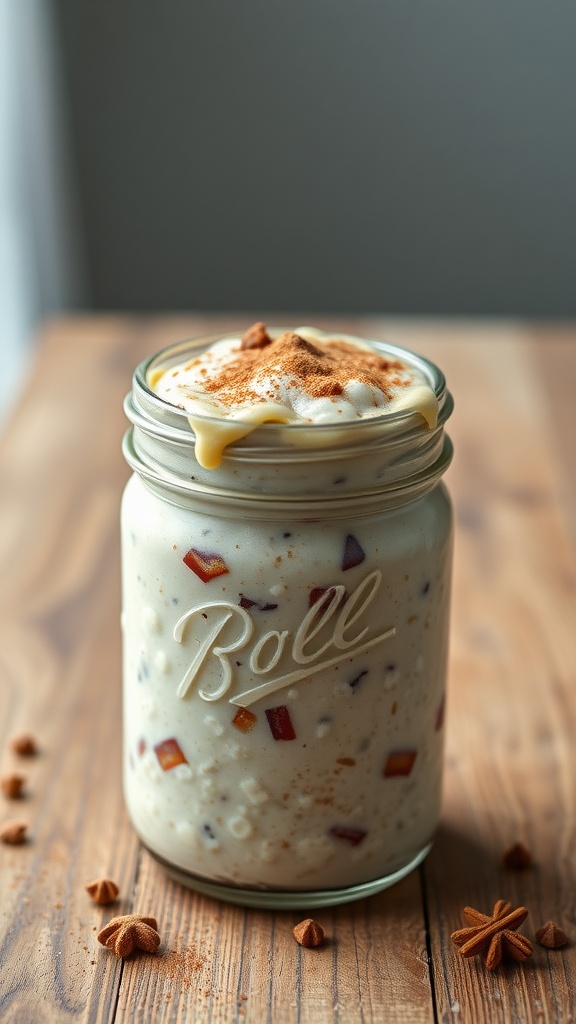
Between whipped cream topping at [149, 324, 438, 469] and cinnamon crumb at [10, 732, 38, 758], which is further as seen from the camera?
cinnamon crumb at [10, 732, 38, 758]

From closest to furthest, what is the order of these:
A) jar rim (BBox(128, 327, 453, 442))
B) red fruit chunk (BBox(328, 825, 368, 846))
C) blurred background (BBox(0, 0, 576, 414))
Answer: jar rim (BBox(128, 327, 453, 442)), red fruit chunk (BBox(328, 825, 368, 846)), blurred background (BBox(0, 0, 576, 414))

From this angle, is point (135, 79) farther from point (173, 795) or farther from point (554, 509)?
point (173, 795)

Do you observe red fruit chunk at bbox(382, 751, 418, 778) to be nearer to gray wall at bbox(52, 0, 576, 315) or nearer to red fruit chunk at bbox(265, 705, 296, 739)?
red fruit chunk at bbox(265, 705, 296, 739)

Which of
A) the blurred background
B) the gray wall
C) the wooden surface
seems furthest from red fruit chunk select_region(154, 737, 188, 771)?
the gray wall

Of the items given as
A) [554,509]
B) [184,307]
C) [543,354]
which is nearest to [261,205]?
[184,307]

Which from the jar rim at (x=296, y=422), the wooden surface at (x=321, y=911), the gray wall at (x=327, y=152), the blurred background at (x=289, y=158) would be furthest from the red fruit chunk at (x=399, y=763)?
the gray wall at (x=327, y=152)

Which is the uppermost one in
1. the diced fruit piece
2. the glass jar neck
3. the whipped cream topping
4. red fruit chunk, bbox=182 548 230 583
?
the whipped cream topping

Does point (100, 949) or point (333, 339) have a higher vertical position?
point (333, 339)

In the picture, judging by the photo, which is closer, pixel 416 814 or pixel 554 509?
pixel 416 814
